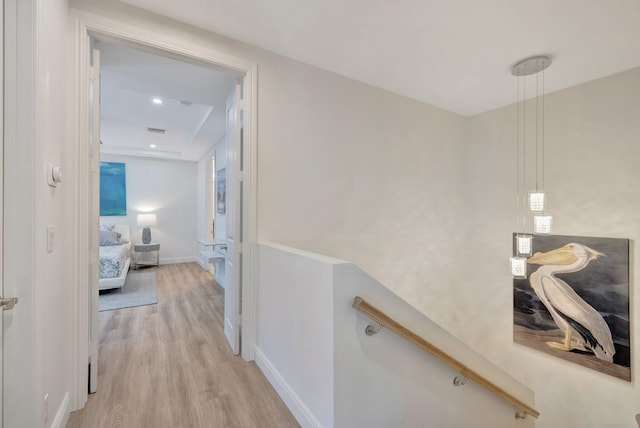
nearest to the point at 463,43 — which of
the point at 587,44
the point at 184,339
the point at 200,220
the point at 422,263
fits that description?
the point at 587,44

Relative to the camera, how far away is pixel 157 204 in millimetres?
6836

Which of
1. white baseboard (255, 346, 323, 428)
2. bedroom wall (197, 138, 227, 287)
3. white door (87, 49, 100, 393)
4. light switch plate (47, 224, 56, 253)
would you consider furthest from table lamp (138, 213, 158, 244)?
light switch plate (47, 224, 56, 253)

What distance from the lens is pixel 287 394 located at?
1.83 m

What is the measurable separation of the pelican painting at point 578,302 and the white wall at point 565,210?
0.09m

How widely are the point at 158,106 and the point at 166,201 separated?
149 inches

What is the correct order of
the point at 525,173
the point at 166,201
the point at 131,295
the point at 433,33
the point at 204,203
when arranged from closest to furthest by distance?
1. the point at 433,33
2. the point at 525,173
3. the point at 131,295
4. the point at 204,203
5. the point at 166,201

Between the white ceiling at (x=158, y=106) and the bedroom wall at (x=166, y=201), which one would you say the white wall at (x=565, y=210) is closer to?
the white ceiling at (x=158, y=106)

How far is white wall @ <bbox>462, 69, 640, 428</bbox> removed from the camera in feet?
9.02

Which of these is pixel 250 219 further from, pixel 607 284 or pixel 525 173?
pixel 607 284

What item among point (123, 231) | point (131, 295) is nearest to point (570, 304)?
point (131, 295)

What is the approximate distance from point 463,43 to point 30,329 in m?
3.36

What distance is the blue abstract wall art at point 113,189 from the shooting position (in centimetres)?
629

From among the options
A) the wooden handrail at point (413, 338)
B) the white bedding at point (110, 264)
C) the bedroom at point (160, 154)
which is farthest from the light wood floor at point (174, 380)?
the bedroom at point (160, 154)

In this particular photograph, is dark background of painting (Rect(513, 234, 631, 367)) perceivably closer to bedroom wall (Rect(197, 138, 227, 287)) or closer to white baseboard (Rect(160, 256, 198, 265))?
bedroom wall (Rect(197, 138, 227, 287))
